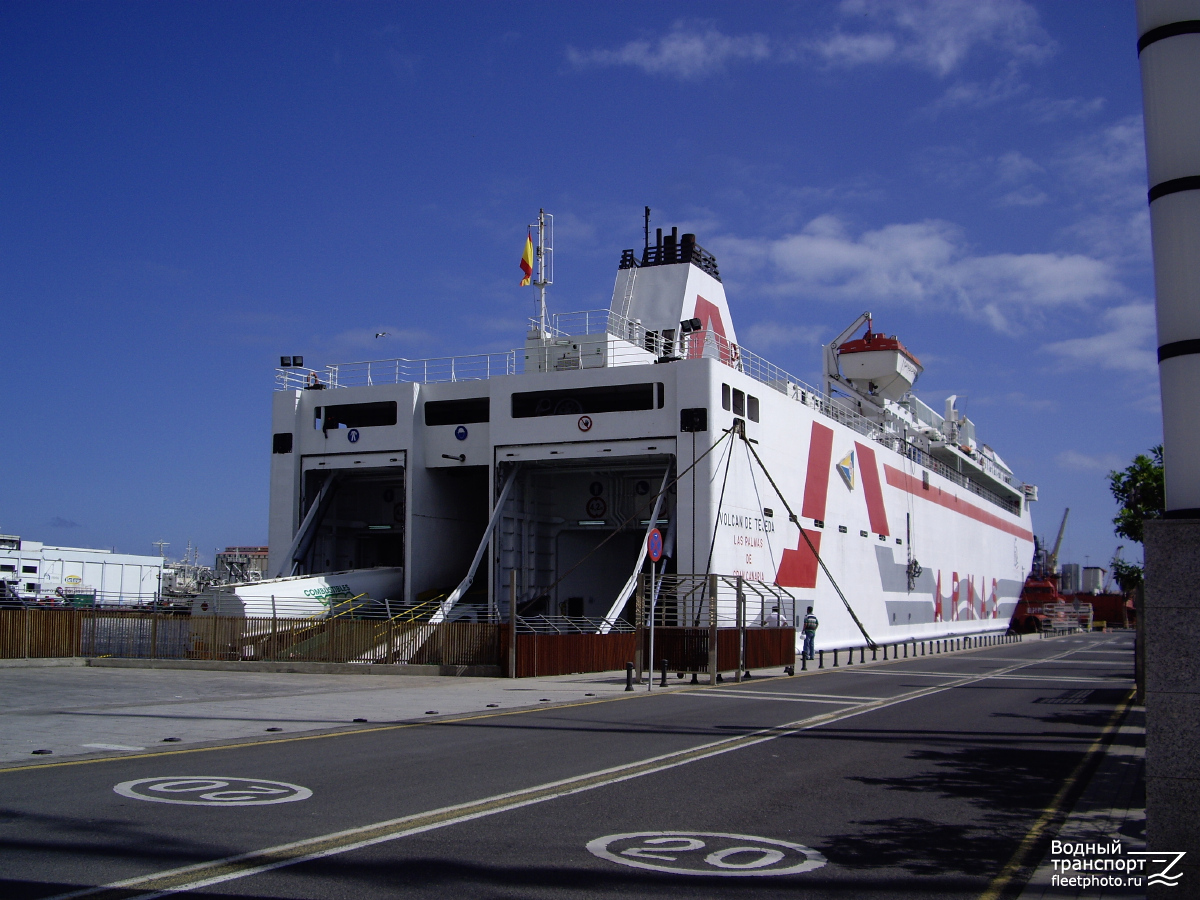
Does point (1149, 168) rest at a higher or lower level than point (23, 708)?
higher

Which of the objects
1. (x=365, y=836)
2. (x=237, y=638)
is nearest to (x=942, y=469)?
(x=237, y=638)

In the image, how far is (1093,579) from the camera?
120688 mm

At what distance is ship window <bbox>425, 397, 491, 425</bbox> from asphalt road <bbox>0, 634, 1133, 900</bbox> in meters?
21.2

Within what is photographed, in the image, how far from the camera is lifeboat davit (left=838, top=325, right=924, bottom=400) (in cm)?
4931

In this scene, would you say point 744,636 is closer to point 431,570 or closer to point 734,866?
point 431,570

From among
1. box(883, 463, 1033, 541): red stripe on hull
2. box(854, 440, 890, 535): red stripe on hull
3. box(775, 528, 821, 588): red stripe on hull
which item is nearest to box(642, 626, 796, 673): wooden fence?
Result: box(775, 528, 821, 588): red stripe on hull

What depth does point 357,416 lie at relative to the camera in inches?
1388

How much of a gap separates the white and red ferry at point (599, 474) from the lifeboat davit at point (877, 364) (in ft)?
27.0

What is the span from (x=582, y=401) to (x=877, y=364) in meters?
22.6

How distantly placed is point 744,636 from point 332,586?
13616mm

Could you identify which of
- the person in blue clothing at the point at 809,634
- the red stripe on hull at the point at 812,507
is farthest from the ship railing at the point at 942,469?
the person in blue clothing at the point at 809,634

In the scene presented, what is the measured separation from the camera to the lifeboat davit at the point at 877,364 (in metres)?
49.3

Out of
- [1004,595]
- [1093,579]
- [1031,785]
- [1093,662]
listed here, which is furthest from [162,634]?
[1093,579]

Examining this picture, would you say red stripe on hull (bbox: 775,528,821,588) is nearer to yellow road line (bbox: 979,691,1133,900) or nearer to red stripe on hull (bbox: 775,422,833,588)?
red stripe on hull (bbox: 775,422,833,588)
